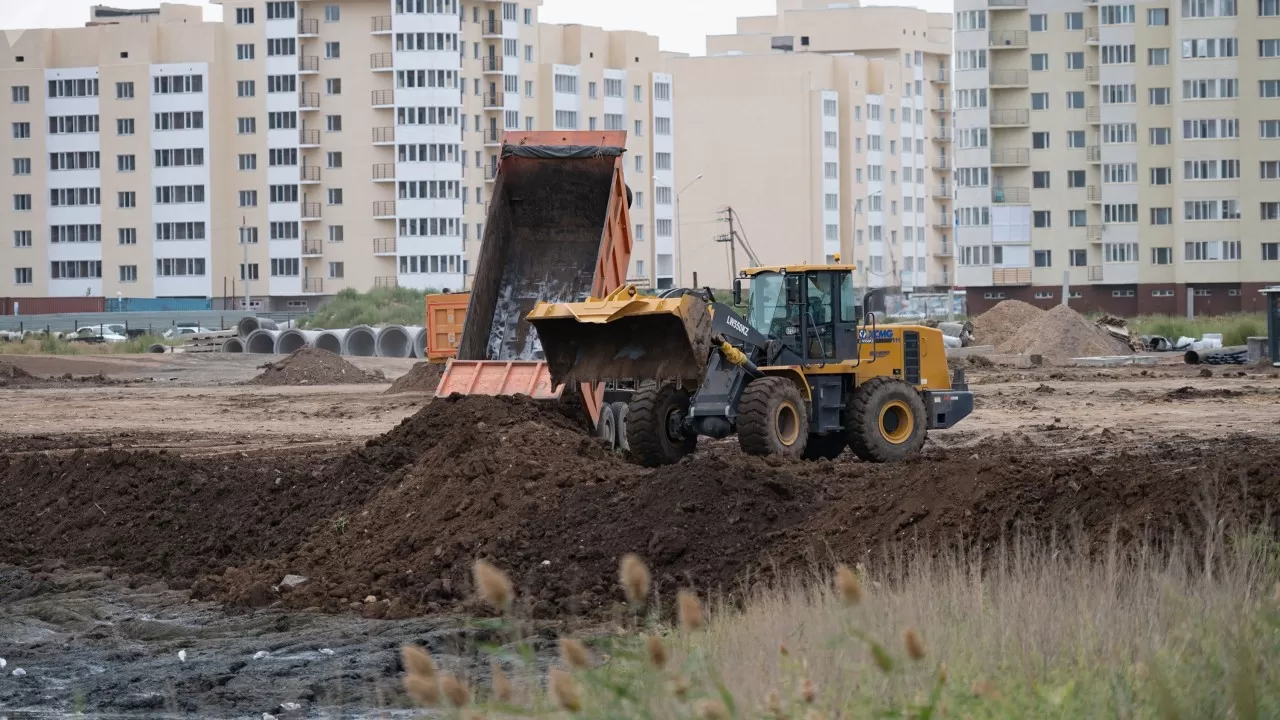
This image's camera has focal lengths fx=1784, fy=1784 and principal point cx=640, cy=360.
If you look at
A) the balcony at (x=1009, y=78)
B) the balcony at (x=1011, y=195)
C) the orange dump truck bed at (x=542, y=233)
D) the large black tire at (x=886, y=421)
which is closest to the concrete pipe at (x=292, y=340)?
the orange dump truck bed at (x=542, y=233)

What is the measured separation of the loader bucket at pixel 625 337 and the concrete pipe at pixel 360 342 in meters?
40.9

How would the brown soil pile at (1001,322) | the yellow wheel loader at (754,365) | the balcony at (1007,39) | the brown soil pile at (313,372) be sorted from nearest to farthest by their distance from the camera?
the yellow wheel loader at (754,365)
the brown soil pile at (313,372)
the brown soil pile at (1001,322)
the balcony at (1007,39)

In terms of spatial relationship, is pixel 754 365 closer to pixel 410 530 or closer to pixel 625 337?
pixel 625 337

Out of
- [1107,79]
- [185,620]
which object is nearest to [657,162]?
[1107,79]

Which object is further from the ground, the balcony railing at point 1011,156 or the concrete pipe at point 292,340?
the balcony railing at point 1011,156

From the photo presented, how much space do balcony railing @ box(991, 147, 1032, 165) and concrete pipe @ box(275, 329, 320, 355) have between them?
51.5 metres

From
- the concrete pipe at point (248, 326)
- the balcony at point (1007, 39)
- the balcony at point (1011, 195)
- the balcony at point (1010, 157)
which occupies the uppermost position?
the balcony at point (1007, 39)

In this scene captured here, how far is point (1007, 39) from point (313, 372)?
206 ft

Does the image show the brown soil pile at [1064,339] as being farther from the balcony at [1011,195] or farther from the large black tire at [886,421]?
the balcony at [1011,195]

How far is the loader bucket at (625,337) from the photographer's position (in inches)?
723

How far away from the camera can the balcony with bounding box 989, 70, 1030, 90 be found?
9806 cm

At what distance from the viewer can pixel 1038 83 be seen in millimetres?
98062

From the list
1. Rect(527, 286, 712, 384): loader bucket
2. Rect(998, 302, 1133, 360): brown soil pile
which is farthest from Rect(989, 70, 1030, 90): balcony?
Rect(527, 286, 712, 384): loader bucket

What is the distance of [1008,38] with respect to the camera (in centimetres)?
9788
